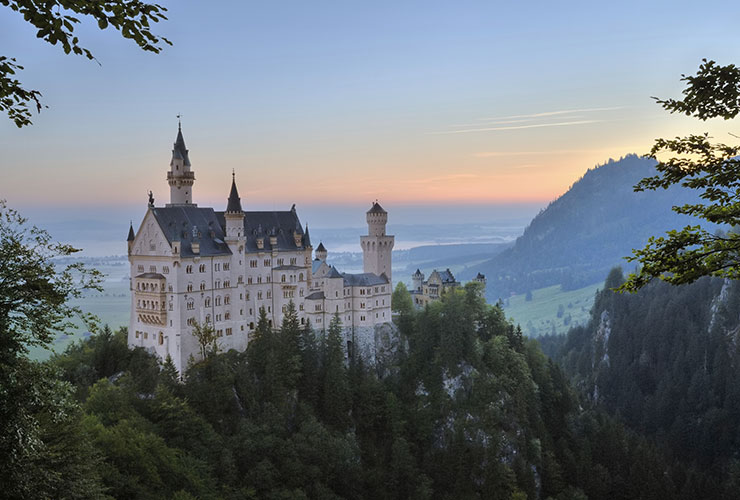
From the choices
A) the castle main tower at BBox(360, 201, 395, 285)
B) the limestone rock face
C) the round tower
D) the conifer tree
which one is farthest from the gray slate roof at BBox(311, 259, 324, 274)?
the round tower

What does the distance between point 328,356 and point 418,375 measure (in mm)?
12156

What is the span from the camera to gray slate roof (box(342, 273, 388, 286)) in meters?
84.7

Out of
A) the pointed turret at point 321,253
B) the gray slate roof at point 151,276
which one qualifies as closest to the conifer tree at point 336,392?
the pointed turret at point 321,253

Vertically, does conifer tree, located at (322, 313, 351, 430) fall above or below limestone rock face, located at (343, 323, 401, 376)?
below

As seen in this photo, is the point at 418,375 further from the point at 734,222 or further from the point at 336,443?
the point at 734,222

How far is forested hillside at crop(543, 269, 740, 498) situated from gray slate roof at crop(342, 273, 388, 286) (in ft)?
180

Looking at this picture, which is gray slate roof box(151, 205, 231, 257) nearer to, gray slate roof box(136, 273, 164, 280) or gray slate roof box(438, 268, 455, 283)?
gray slate roof box(136, 273, 164, 280)

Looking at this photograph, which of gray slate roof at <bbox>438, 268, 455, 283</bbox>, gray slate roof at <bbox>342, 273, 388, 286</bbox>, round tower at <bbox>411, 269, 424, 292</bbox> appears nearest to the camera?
gray slate roof at <bbox>342, 273, 388, 286</bbox>

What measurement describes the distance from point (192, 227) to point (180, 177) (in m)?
7.55

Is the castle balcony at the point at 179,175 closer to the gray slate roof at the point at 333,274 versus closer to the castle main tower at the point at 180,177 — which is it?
the castle main tower at the point at 180,177

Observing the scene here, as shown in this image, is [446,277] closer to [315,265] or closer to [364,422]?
[315,265]

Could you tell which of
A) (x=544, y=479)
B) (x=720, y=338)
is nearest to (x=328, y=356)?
(x=544, y=479)

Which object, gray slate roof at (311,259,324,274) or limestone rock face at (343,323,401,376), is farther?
gray slate roof at (311,259,324,274)

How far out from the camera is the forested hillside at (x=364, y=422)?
61281mm
